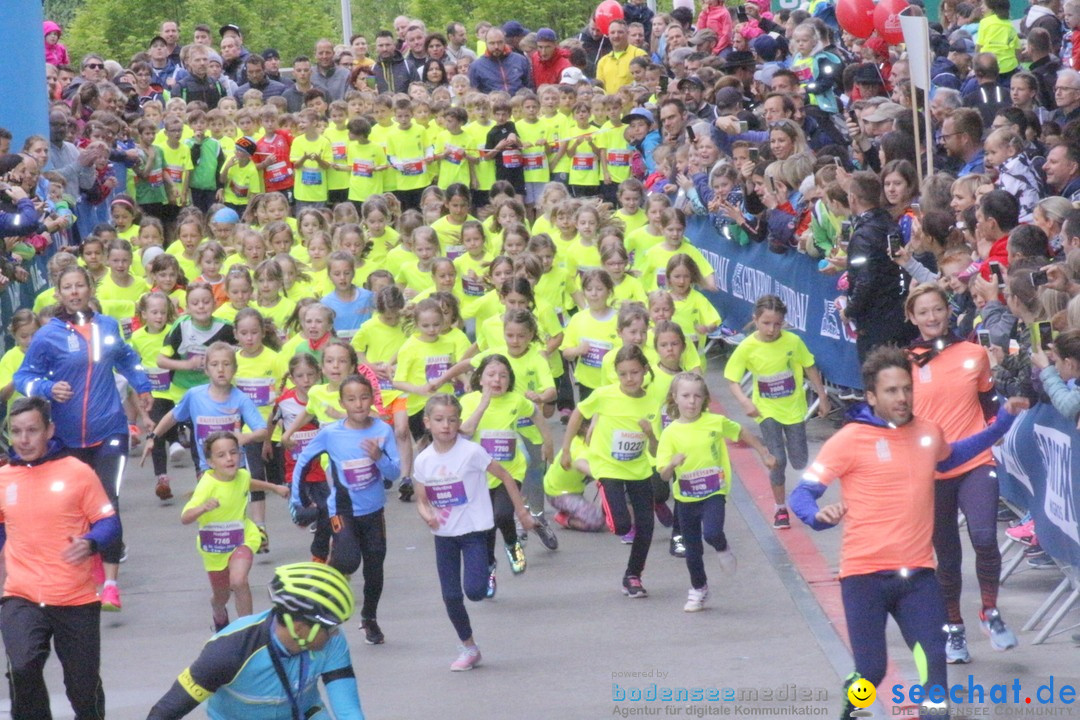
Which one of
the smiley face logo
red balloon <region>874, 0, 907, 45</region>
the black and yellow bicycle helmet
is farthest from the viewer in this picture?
red balloon <region>874, 0, 907, 45</region>

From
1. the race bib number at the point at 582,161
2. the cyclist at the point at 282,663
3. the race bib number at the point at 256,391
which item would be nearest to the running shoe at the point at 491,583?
the race bib number at the point at 256,391

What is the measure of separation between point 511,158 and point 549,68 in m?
3.51

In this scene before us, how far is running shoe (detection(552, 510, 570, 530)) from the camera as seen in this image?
1155cm

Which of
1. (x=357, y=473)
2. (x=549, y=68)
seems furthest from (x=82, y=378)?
(x=549, y=68)

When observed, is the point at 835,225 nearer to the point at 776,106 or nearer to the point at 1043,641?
the point at 776,106

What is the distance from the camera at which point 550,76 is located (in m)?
23.1

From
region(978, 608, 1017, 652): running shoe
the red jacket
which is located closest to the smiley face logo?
region(978, 608, 1017, 652): running shoe

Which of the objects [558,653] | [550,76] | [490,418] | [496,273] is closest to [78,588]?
[558,653]

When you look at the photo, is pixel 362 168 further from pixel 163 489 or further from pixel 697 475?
pixel 697 475

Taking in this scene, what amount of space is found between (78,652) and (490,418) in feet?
12.1

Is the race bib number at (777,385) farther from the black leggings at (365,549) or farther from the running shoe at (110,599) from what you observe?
the running shoe at (110,599)

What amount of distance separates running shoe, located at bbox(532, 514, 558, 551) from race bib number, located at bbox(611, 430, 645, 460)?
1.06 metres

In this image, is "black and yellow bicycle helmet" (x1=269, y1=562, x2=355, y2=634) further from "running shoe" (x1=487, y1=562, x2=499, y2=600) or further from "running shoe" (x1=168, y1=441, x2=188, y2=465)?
"running shoe" (x1=168, y1=441, x2=188, y2=465)

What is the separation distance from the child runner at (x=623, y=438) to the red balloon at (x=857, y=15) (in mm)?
8593
